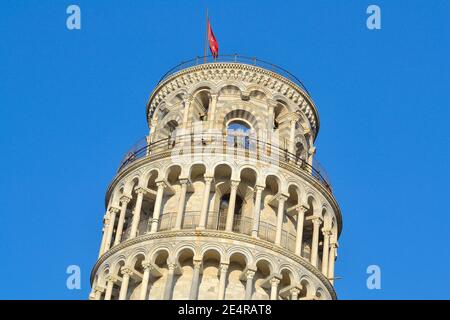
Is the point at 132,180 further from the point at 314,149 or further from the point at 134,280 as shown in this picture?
the point at 314,149

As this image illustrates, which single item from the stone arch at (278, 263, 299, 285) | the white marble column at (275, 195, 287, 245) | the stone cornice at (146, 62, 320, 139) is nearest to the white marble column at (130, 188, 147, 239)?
the white marble column at (275, 195, 287, 245)

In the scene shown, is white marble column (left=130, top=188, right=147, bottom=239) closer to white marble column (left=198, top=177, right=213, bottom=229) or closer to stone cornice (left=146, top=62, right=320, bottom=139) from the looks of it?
white marble column (left=198, top=177, right=213, bottom=229)

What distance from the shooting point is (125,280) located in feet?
156

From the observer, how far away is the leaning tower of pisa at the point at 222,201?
155 ft

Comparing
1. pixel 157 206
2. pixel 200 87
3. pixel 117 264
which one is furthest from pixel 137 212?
pixel 200 87

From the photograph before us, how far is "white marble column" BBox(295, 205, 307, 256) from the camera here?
161 ft

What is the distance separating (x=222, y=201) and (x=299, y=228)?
5.03 metres

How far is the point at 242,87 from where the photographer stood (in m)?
56.2

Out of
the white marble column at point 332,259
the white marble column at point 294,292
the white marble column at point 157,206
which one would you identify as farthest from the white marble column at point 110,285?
the white marble column at point 332,259

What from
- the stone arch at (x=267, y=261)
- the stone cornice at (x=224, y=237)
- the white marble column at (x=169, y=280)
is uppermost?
the stone cornice at (x=224, y=237)

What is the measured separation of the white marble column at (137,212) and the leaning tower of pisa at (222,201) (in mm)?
83

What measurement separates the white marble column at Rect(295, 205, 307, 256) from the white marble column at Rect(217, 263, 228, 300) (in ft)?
15.2

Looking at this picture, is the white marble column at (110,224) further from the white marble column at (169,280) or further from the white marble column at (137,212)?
the white marble column at (169,280)
